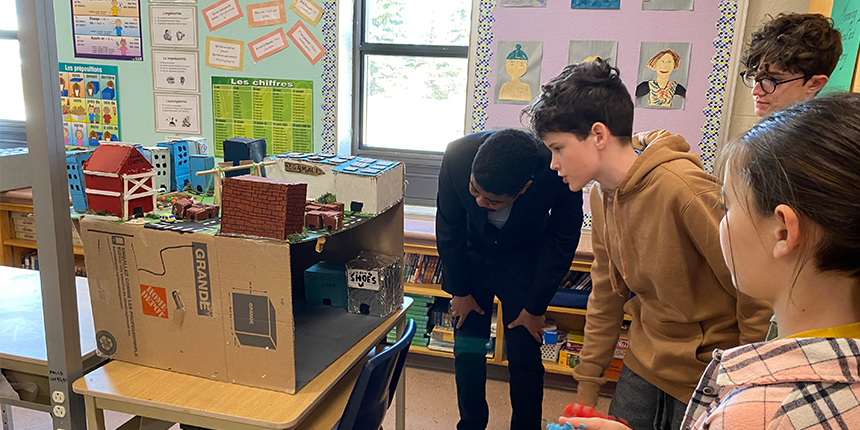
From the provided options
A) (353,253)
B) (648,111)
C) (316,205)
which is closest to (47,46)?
(316,205)

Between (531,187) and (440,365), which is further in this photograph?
(440,365)

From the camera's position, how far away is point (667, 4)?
2459 mm

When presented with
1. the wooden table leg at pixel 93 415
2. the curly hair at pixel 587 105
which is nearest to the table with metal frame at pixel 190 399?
the wooden table leg at pixel 93 415

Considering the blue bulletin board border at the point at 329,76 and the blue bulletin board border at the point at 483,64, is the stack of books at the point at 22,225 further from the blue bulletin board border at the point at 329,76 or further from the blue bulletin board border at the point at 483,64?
the blue bulletin board border at the point at 483,64

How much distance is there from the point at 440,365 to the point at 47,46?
2.29 metres

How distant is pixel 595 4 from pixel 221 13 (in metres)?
1.96

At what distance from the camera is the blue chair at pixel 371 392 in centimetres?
115

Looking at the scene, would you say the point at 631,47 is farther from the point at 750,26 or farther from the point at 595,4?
the point at 750,26

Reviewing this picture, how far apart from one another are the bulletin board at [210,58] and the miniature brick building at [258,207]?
1.88 metres

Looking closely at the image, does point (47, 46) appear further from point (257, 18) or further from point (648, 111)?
point (648, 111)

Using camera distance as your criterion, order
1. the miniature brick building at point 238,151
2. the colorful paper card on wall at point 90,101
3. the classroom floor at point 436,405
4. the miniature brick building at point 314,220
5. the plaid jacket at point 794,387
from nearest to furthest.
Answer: the plaid jacket at point 794,387
the miniature brick building at point 314,220
the miniature brick building at point 238,151
the classroom floor at point 436,405
the colorful paper card on wall at point 90,101

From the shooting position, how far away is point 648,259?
1209mm

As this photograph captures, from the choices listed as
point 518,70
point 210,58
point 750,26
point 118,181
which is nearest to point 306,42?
point 210,58

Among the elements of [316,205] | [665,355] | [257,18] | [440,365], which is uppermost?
[257,18]
